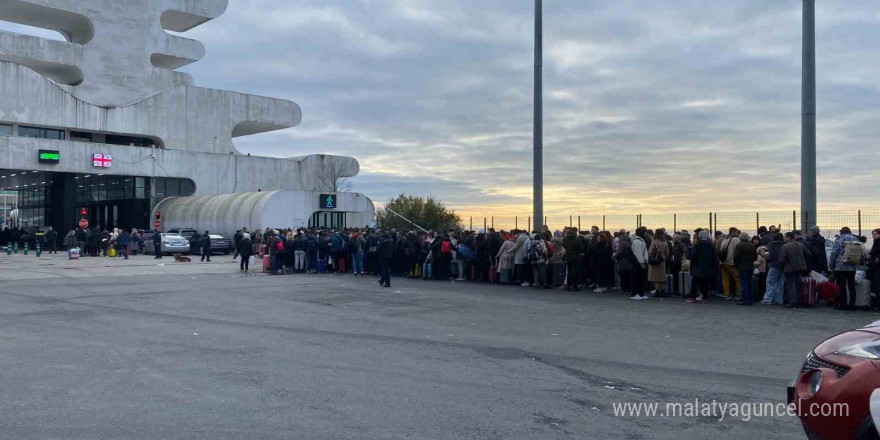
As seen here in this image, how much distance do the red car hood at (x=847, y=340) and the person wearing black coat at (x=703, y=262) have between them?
11.7 m

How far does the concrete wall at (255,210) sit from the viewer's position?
43.2 meters

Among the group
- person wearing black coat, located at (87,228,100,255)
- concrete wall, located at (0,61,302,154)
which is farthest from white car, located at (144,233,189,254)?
concrete wall, located at (0,61,302,154)

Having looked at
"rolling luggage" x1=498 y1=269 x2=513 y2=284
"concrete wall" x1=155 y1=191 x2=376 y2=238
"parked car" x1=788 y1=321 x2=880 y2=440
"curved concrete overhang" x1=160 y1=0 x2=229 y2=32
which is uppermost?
"curved concrete overhang" x1=160 y1=0 x2=229 y2=32

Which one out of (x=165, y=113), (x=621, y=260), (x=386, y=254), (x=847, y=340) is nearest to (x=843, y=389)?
(x=847, y=340)

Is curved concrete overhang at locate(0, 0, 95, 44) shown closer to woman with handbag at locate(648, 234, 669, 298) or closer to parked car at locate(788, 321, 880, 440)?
woman with handbag at locate(648, 234, 669, 298)

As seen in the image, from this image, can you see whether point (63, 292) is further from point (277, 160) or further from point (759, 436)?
point (277, 160)

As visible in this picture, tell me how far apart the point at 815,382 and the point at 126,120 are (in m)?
53.5

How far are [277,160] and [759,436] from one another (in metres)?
54.9

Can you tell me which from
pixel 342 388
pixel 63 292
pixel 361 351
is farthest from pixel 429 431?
pixel 63 292

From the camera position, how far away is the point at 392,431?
593 cm

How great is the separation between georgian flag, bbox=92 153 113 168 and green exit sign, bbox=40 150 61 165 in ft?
7.06

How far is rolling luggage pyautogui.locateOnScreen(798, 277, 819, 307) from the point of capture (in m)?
15.5

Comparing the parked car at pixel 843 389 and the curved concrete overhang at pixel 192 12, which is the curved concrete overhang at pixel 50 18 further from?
the parked car at pixel 843 389

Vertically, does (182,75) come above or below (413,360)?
above
